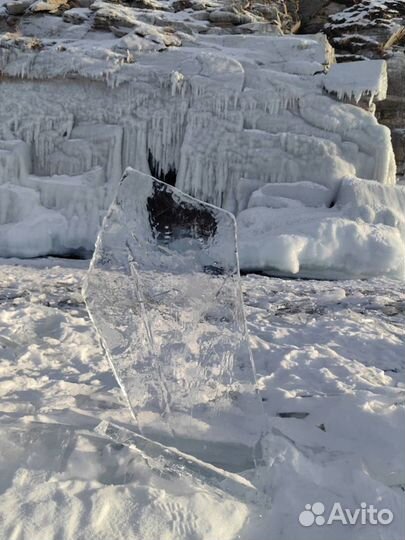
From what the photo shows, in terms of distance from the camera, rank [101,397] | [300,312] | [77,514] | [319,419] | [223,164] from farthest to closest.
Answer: [223,164]
[300,312]
[101,397]
[319,419]
[77,514]

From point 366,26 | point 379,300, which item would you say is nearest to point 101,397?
point 379,300

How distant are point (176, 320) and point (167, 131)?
9.29 m

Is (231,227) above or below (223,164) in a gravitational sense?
above

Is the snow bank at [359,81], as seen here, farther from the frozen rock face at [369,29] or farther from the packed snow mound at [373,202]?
the frozen rock face at [369,29]

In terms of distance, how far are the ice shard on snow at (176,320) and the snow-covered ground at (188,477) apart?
24cm

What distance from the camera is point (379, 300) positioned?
6.85 meters

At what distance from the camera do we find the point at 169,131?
443 inches

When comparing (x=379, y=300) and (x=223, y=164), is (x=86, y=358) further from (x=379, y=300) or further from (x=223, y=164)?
(x=223, y=164)

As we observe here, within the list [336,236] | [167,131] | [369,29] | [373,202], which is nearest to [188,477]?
[336,236]

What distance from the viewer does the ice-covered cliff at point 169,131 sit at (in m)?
10.4

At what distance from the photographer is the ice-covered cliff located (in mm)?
10438

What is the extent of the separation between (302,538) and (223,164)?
9.53 metres

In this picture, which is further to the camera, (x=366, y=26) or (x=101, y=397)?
(x=366, y=26)

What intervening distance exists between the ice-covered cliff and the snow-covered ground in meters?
5.69
